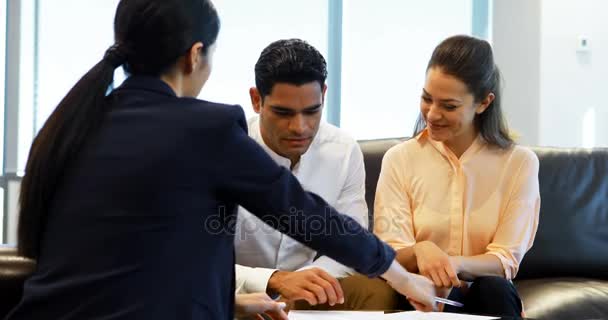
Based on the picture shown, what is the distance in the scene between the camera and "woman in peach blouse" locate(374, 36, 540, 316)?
7.00 ft

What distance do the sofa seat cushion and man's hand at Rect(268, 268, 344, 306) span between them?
36.6 inches

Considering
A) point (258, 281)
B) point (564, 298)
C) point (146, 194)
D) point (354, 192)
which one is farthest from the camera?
point (564, 298)

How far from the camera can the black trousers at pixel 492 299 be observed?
6.13 ft

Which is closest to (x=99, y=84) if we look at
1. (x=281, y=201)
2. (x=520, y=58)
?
(x=281, y=201)

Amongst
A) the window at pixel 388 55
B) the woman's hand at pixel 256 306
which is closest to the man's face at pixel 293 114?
the woman's hand at pixel 256 306

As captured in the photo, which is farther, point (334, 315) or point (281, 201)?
point (334, 315)

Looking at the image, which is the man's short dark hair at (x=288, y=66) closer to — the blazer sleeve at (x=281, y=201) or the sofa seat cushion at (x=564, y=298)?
the blazer sleeve at (x=281, y=201)

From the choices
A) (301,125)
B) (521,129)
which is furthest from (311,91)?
(521,129)

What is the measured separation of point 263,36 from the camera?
4008mm

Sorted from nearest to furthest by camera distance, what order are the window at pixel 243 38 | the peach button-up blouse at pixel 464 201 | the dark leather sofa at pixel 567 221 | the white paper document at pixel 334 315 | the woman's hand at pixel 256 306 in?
1. the woman's hand at pixel 256 306
2. the white paper document at pixel 334 315
3. the peach button-up blouse at pixel 464 201
4. the dark leather sofa at pixel 567 221
5. the window at pixel 243 38

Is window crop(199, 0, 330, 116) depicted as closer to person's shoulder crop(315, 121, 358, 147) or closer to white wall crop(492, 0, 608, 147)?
white wall crop(492, 0, 608, 147)

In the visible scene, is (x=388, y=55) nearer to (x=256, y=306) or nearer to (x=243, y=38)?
(x=243, y=38)

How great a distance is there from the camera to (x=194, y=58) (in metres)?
1.31

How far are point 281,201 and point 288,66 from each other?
796 millimetres
